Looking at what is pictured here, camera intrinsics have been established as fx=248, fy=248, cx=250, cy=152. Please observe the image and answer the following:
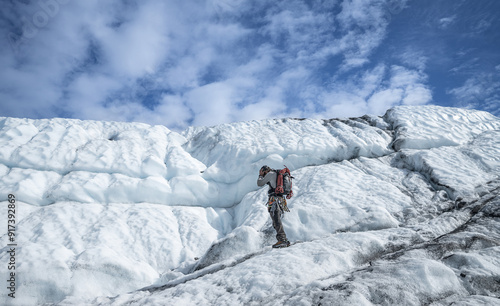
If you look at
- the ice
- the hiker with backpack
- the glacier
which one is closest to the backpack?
the hiker with backpack

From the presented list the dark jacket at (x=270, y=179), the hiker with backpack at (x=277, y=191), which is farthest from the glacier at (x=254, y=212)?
the dark jacket at (x=270, y=179)

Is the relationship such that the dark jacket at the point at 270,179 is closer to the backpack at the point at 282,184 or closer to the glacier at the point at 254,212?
the backpack at the point at 282,184

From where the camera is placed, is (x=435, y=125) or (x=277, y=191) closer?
(x=277, y=191)

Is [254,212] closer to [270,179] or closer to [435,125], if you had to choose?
[270,179]

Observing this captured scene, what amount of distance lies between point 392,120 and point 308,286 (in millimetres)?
15752

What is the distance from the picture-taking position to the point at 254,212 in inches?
398

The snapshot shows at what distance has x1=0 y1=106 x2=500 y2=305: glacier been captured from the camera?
13.2 feet

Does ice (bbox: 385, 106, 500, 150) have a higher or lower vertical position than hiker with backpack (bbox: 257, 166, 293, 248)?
higher

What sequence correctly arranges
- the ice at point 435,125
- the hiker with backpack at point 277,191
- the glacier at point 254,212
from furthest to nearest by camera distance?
the ice at point 435,125
the hiker with backpack at point 277,191
the glacier at point 254,212

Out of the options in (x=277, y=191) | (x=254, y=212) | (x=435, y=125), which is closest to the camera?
(x=277, y=191)

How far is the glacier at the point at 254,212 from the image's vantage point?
4.02 metres

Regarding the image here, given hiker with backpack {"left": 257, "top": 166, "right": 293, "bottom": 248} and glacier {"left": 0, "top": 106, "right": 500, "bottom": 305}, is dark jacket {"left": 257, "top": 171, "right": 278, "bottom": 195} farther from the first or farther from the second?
glacier {"left": 0, "top": 106, "right": 500, "bottom": 305}

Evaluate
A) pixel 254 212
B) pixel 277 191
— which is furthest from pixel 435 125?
pixel 277 191

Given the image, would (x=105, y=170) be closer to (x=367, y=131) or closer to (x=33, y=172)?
(x=33, y=172)
